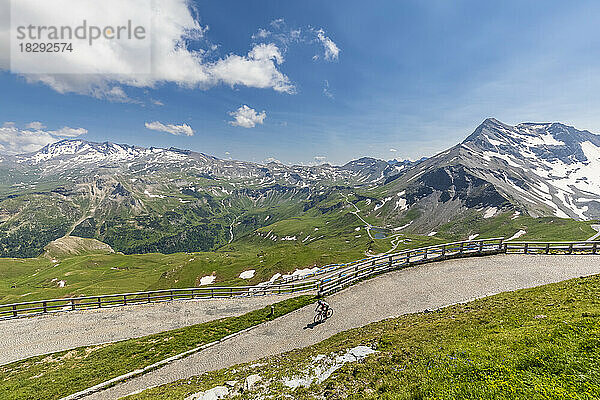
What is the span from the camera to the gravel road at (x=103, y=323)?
78.4 feet

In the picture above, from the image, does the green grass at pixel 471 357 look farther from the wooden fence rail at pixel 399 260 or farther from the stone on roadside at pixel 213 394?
the wooden fence rail at pixel 399 260

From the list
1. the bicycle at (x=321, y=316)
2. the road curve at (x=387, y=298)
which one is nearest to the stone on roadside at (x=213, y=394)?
the road curve at (x=387, y=298)

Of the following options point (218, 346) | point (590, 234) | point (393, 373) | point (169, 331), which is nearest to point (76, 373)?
point (169, 331)

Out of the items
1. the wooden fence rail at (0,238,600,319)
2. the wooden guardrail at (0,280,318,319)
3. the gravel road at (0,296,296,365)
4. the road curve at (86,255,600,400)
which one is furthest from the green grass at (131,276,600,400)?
the wooden guardrail at (0,280,318,319)

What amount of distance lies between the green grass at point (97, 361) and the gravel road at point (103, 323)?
6.37 ft

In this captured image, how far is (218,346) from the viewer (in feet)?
70.4

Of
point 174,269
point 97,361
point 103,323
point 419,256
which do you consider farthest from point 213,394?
point 174,269

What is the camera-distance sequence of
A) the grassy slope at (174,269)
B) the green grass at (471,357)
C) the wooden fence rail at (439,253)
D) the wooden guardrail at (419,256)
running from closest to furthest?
the green grass at (471,357) < the wooden fence rail at (439,253) < the wooden guardrail at (419,256) < the grassy slope at (174,269)

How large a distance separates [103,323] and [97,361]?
8.50 m

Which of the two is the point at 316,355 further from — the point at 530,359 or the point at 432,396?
the point at 530,359

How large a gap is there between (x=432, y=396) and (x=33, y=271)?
271755 millimetres

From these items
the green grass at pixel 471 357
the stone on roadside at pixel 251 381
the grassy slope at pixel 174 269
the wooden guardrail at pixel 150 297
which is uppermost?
the green grass at pixel 471 357

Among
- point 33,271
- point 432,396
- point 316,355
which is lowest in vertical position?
point 33,271

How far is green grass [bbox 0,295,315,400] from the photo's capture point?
17500 millimetres
